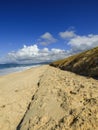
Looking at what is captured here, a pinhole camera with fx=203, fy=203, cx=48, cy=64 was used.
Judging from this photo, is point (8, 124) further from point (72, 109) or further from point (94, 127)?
point (94, 127)

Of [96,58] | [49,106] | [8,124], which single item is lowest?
[8,124]

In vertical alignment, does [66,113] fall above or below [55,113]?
above

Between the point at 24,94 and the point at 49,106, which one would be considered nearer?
the point at 49,106

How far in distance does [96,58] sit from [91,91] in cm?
1097

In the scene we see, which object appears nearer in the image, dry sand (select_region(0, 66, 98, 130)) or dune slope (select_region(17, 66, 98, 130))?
dune slope (select_region(17, 66, 98, 130))

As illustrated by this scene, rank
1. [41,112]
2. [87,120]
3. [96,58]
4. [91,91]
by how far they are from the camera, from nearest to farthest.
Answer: [87,120]
[41,112]
[91,91]
[96,58]

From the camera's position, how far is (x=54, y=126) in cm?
914

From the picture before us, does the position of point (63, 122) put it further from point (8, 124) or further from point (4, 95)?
point (4, 95)

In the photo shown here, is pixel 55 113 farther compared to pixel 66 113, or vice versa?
pixel 55 113

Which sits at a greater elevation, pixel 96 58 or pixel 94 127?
pixel 96 58

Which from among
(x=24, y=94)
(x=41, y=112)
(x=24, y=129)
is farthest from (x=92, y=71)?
(x=24, y=129)

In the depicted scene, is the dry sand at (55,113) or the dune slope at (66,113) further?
the dry sand at (55,113)

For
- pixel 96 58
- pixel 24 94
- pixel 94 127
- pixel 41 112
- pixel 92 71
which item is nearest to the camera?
pixel 94 127

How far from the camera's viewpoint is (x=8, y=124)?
471 inches
